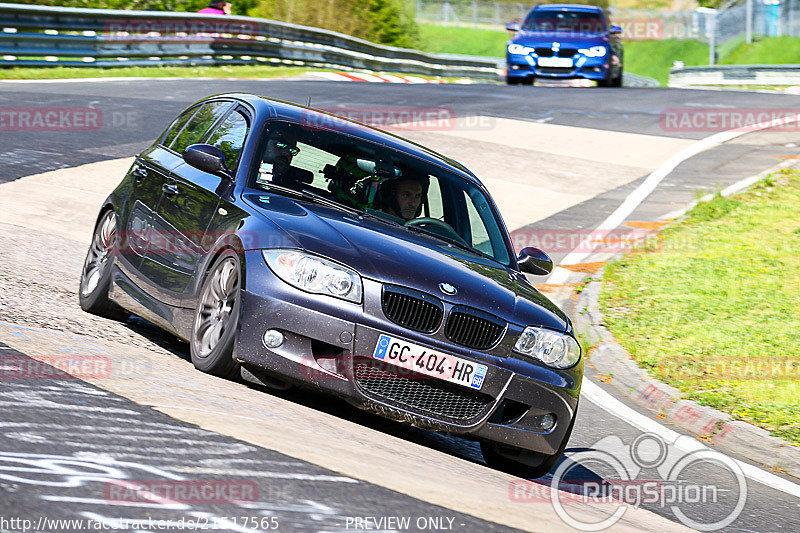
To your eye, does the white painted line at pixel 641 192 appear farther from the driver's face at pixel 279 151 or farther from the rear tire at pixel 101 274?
the driver's face at pixel 279 151

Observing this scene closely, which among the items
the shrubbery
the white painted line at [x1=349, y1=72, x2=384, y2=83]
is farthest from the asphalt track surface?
the shrubbery

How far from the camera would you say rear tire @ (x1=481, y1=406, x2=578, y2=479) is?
249 inches

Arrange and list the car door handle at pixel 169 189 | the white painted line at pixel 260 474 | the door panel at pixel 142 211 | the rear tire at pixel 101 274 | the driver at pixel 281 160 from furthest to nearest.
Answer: the rear tire at pixel 101 274 < the door panel at pixel 142 211 < the car door handle at pixel 169 189 < the driver at pixel 281 160 < the white painted line at pixel 260 474

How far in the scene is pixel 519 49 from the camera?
27.6 meters

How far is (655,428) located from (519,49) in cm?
2057

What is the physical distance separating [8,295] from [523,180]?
9949 mm

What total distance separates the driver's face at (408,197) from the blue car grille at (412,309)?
52.0 inches

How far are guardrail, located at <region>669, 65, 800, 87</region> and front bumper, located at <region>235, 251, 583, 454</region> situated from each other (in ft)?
94.5

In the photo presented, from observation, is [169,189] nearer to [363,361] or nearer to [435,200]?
[435,200]

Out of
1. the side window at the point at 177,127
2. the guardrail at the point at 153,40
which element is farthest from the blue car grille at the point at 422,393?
the guardrail at the point at 153,40

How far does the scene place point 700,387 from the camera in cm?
872

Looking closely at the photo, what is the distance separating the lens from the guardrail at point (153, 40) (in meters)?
22.5

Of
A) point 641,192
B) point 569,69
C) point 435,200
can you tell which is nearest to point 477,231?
point 435,200

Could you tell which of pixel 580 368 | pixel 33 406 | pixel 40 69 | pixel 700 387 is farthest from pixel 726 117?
pixel 33 406
